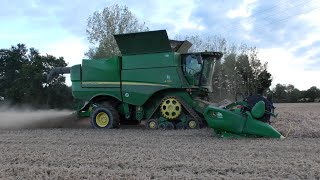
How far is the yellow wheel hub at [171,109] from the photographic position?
13.3 metres

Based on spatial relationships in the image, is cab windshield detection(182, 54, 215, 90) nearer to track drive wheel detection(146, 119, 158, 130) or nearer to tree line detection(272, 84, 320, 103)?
track drive wheel detection(146, 119, 158, 130)

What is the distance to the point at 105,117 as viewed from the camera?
566 inches

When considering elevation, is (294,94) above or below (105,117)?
above

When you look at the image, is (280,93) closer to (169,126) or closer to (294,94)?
(294,94)

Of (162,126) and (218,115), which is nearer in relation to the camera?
(218,115)

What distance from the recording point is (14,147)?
8.66 meters

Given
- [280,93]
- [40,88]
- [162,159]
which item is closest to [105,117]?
[162,159]

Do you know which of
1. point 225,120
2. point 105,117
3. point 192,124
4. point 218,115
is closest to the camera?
point 225,120

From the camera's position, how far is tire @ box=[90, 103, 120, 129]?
1413 cm

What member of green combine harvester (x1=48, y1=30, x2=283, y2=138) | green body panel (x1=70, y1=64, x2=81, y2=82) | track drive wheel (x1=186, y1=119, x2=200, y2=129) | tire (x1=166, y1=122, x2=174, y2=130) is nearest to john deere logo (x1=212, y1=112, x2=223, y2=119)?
green combine harvester (x1=48, y1=30, x2=283, y2=138)

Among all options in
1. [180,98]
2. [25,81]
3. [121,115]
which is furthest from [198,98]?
[25,81]

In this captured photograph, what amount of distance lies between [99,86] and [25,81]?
29.8 m

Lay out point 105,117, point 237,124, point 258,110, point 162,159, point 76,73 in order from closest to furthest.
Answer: point 162,159 → point 258,110 → point 237,124 → point 105,117 → point 76,73

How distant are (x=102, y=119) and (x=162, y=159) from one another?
7.99 meters
